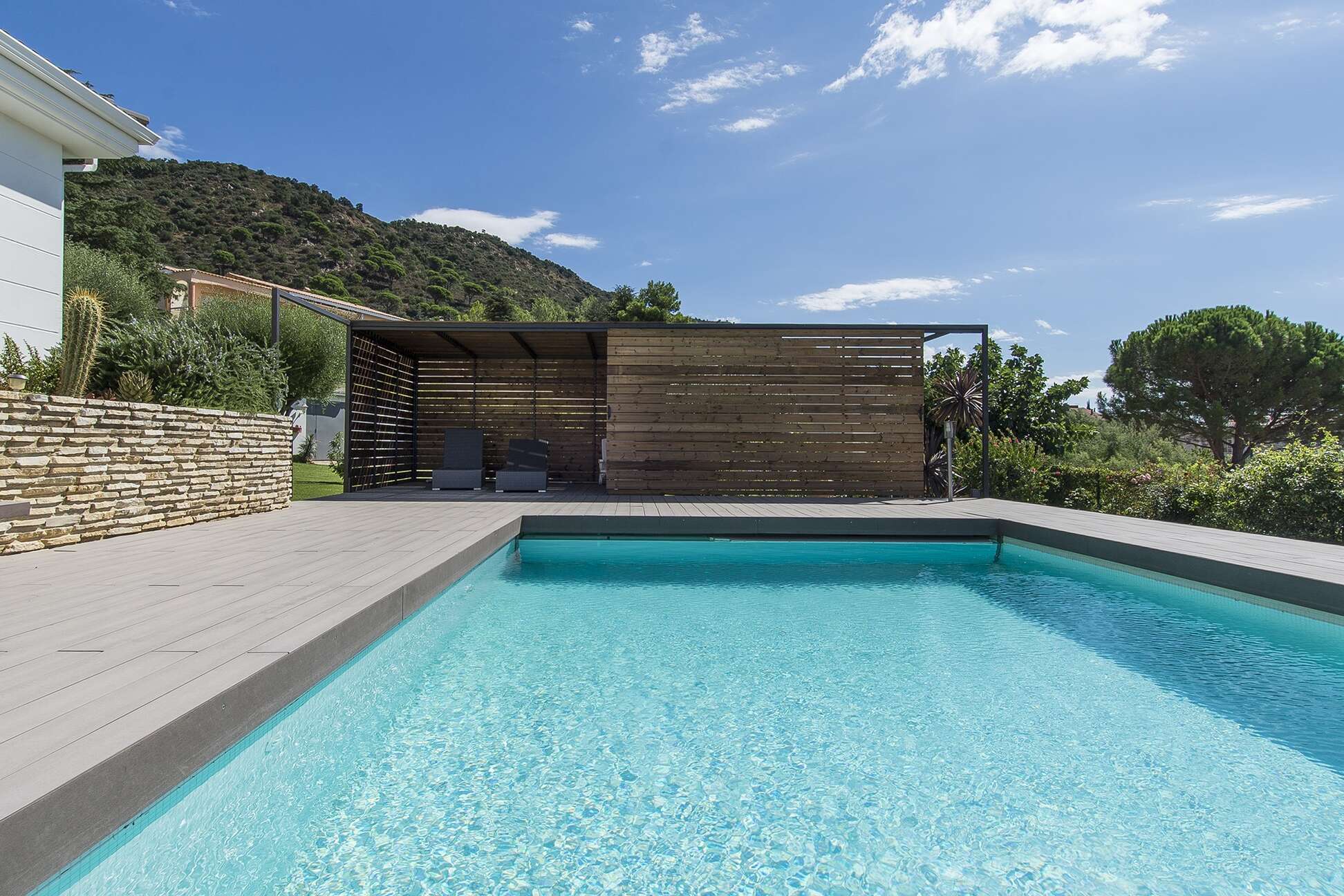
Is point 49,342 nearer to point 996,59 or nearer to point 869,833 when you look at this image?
point 869,833

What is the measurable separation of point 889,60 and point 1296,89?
5.96 metres

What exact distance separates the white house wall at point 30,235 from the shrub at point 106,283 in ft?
29.2

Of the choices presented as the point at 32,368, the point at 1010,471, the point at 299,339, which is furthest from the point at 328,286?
the point at 1010,471

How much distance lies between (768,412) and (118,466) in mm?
7460

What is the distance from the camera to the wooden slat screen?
13266 millimetres

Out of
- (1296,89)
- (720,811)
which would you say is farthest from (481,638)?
(1296,89)

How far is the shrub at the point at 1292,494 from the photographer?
736cm

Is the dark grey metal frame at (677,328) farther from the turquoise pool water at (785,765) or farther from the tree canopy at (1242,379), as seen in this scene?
the tree canopy at (1242,379)

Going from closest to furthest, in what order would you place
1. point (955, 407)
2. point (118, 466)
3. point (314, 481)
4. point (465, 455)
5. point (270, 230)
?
point (118, 466) < point (465, 455) < point (314, 481) < point (955, 407) < point (270, 230)

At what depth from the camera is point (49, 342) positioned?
720cm

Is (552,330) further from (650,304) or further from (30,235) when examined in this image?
(650,304)

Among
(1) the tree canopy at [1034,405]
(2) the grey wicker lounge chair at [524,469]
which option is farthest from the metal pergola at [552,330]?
(1) the tree canopy at [1034,405]

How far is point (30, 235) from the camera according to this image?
6996 mm

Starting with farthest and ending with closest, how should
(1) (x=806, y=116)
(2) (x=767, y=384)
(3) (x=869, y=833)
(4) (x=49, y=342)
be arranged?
(1) (x=806, y=116) < (2) (x=767, y=384) < (4) (x=49, y=342) < (3) (x=869, y=833)
